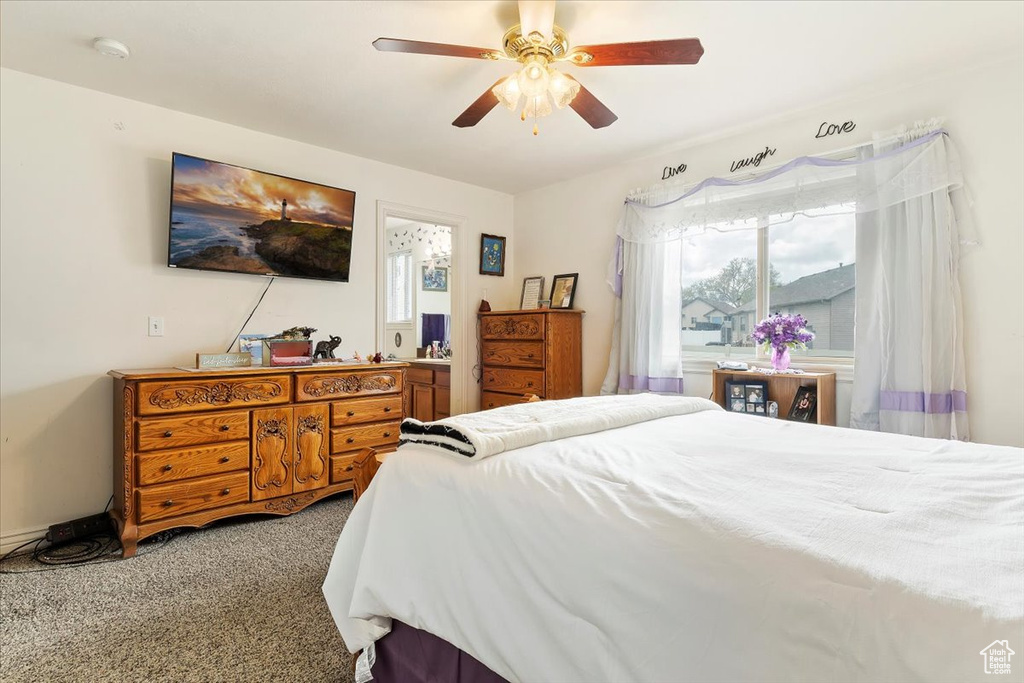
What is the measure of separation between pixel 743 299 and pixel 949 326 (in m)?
1.17

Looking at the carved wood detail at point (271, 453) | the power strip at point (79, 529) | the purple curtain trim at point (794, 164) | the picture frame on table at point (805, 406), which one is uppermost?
the purple curtain trim at point (794, 164)

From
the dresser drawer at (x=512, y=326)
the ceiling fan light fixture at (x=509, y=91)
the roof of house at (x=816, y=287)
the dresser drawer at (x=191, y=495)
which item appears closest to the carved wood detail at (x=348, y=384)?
the dresser drawer at (x=191, y=495)

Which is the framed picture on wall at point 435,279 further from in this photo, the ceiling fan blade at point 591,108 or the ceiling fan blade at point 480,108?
the ceiling fan blade at point 591,108

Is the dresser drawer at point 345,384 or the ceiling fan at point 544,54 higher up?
the ceiling fan at point 544,54

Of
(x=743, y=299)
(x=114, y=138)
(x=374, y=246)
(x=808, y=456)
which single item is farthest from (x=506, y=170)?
(x=808, y=456)

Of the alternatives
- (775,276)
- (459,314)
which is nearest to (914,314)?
(775,276)

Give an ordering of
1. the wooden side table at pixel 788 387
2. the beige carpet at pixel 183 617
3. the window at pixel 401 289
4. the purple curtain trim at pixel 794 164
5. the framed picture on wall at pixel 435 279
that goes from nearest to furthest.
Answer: the beige carpet at pixel 183 617, the purple curtain trim at pixel 794 164, the wooden side table at pixel 788 387, the framed picture on wall at pixel 435 279, the window at pixel 401 289

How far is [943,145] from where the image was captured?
2.57 meters

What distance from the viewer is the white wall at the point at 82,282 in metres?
2.61

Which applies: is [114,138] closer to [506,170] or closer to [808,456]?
[506,170]

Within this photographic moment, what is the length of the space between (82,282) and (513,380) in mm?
2882

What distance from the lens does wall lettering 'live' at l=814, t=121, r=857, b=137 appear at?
2.92 metres

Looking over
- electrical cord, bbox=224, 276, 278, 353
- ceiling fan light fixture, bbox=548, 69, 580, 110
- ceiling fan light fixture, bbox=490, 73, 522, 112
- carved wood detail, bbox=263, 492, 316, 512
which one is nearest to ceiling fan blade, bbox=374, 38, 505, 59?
ceiling fan light fixture, bbox=490, 73, 522, 112

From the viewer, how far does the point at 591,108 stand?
91.4 inches
